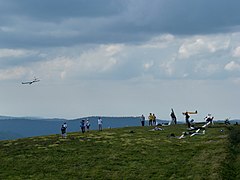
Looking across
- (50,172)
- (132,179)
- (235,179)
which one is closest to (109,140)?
(50,172)

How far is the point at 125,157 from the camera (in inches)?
2254

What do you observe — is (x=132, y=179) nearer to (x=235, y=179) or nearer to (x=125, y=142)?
(x=235, y=179)

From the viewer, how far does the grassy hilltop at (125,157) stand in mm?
49156

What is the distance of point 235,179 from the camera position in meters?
44.2

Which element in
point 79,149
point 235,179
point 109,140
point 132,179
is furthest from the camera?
point 109,140

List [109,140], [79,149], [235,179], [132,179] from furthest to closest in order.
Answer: [109,140]
[79,149]
[132,179]
[235,179]

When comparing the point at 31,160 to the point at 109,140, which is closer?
the point at 31,160

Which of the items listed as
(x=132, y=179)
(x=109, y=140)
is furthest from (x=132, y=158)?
(x=109, y=140)

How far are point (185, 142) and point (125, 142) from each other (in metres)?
9.34

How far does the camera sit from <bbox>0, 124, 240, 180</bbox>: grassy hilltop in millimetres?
49156

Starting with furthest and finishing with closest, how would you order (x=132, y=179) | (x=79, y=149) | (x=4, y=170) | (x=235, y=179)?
(x=79, y=149) < (x=4, y=170) < (x=132, y=179) < (x=235, y=179)

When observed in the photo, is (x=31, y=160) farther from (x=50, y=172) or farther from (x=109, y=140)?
(x=109, y=140)

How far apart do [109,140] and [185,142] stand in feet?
41.6

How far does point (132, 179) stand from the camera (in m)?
47.6
